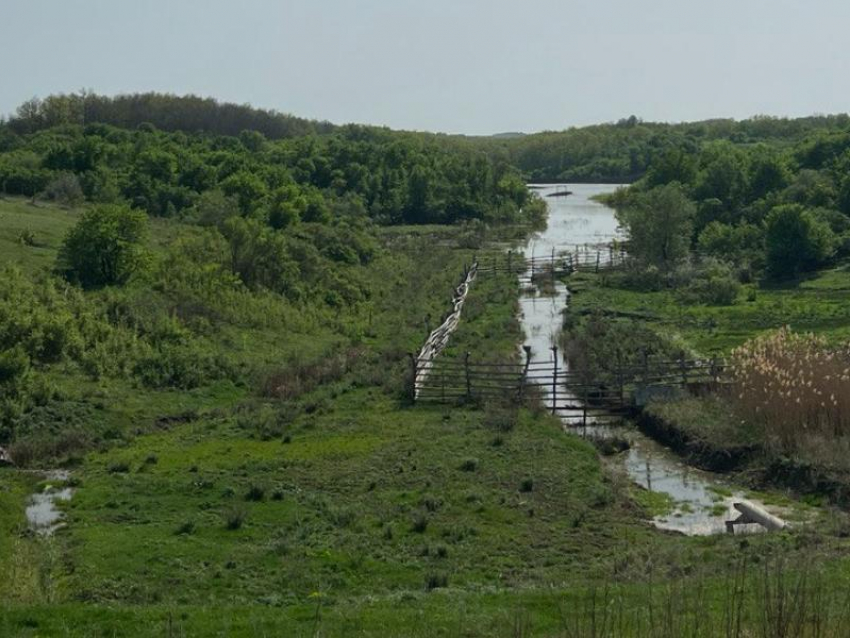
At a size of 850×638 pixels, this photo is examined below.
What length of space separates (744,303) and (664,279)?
7417 millimetres

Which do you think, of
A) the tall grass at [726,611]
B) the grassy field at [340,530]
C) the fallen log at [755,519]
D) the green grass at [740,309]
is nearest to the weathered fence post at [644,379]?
the grassy field at [340,530]

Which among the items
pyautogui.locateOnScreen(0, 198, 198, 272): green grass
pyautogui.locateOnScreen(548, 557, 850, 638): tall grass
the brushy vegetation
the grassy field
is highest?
pyautogui.locateOnScreen(0, 198, 198, 272): green grass

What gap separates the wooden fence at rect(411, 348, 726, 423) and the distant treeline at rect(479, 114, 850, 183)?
112 meters

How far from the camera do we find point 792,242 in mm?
53875

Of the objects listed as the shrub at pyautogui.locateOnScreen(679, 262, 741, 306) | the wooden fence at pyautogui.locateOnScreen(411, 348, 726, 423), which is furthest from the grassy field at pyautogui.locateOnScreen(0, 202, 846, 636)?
the shrub at pyautogui.locateOnScreen(679, 262, 741, 306)

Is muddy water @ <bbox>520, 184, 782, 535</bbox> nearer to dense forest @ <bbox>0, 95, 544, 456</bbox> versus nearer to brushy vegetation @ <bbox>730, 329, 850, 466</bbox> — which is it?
brushy vegetation @ <bbox>730, 329, 850, 466</bbox>

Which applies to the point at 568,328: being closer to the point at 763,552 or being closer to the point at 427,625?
the point at 763,552

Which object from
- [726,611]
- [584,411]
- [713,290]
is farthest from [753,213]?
[726,611]

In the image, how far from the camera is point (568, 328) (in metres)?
42.2

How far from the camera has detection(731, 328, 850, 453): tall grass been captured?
2378 centimetres

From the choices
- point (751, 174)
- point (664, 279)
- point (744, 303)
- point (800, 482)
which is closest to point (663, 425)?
point (800, 482)

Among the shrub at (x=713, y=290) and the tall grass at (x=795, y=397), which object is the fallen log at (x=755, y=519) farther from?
the shrub at (x=713, y=290)

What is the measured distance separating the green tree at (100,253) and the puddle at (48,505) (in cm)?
1527

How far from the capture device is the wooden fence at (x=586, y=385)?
96.3 feet
